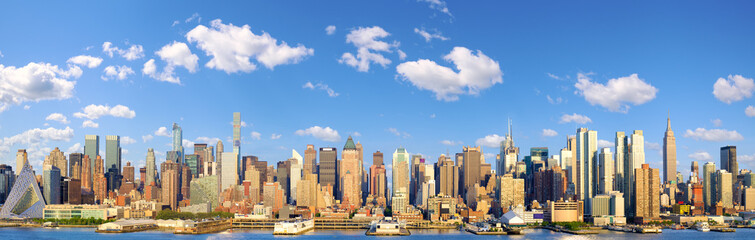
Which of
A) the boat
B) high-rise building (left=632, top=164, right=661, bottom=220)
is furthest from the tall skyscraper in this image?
the boat

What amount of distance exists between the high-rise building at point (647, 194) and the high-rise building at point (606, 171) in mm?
31146

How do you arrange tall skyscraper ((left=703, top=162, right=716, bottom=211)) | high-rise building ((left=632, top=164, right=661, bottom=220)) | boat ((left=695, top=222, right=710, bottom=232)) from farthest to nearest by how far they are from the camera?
tall skyscraper ((left=703, top=162, right=716, bottom=211))
high-rise building ((left=632, top=164, right=661, bottom=220))
boat ((left=695, top=222, right=710, bottom=232))

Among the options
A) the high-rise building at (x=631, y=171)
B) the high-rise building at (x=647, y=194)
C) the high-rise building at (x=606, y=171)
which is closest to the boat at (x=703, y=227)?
the high-rise building at (x=647, y=194)

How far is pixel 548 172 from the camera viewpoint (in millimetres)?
194625

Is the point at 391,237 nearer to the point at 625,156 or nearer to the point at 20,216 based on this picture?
the point at 20,216

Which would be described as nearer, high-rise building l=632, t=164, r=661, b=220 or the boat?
the boat

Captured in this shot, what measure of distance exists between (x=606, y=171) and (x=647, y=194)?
38566mm

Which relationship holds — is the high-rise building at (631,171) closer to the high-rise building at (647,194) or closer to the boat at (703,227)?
the high-rise building at (647,194)

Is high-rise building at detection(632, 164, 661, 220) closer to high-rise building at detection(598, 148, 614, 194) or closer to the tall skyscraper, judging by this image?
high-rise building at detection(598, 148, 614, 194)

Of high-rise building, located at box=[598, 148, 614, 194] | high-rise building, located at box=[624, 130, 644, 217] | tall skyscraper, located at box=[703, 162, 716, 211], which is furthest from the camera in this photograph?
tall skyscraper, located at box=[703, 162, 716, 211]

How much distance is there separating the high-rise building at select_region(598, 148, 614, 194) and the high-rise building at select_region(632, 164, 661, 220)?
3115 centimetres

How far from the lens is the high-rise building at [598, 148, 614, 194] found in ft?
602

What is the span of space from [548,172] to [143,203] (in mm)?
94817

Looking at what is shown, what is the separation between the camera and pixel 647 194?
147 metres
